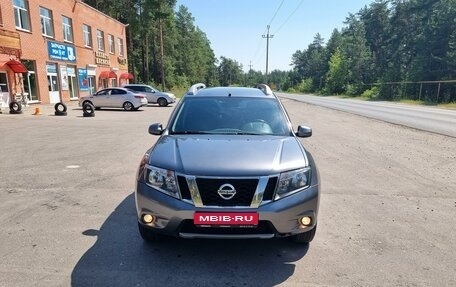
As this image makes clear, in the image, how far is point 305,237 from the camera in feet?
12.9

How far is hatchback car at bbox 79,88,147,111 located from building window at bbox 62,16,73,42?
28.3 ft

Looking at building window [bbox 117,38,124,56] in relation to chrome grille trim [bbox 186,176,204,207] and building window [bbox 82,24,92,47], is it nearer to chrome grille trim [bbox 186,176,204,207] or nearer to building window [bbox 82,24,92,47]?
building window [bbox 82,24,92,47]

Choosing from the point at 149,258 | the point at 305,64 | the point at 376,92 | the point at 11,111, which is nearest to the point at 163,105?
the point at 11,111

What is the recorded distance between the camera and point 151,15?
5544cm

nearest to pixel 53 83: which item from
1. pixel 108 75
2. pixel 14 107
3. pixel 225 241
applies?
pixel 14 107

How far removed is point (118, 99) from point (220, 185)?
23978mm

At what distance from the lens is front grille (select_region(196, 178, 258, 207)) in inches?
132

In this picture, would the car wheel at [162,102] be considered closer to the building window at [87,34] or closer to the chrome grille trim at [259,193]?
the building window at [87,34]

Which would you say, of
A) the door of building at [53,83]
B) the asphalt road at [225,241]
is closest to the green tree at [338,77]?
the door of building at [53,83]

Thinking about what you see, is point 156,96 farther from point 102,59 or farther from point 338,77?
point 338,77

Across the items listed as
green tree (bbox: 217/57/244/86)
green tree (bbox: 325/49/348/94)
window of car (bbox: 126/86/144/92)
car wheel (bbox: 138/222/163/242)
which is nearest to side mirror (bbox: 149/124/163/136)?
car wheel (bbox: 138/222/163/242)

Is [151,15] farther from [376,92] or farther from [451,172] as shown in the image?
[451,172]

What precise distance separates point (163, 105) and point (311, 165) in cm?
2814

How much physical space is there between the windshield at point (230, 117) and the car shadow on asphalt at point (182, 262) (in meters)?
1.35
